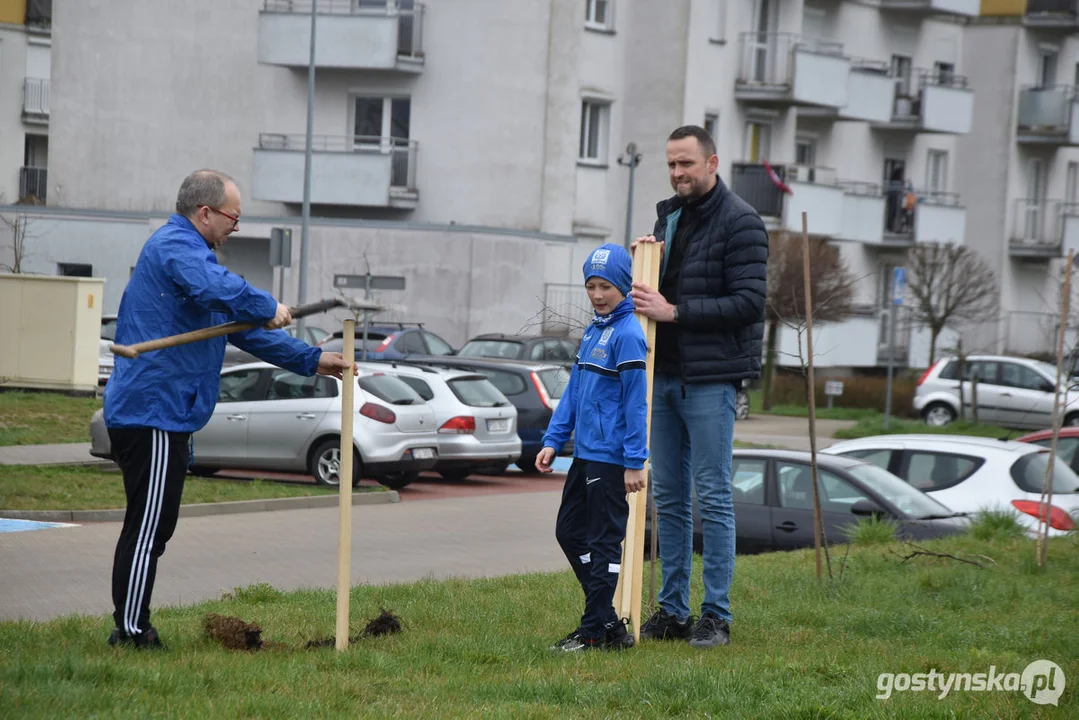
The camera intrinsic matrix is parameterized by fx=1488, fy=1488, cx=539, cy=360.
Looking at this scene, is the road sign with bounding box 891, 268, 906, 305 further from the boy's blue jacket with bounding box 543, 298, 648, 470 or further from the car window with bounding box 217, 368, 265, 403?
the boy's blue jacket with bounding box 543, 298, 648, 470

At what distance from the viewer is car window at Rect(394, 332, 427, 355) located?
98.5 feet

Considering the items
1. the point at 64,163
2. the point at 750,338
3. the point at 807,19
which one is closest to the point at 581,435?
the point at 750,338

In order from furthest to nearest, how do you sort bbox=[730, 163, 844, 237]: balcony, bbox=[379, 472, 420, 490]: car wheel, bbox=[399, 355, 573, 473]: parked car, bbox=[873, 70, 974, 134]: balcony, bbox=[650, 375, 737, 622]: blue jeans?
bbox=[873, 70, 974, 134]: balcony < bbox=[730, 163, 844, 237]: balcony < bbox=[399, 355, 573, 473]: parked car < bbox=[379, 472, 420, 490]: car wheel < bbox=[650, 375, 737, 622]: blue jeans

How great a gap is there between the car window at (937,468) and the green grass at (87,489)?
652 centimetres

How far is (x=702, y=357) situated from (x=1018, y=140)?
46777 mm

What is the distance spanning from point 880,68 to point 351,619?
41664 millimetres

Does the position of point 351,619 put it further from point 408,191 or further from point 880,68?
point 880,68

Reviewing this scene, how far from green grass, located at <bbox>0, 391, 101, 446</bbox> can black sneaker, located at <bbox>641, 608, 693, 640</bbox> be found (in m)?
15.5

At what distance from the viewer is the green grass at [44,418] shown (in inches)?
843

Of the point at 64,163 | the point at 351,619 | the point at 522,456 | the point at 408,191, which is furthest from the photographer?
the point at 64,163

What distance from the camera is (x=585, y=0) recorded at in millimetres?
38812

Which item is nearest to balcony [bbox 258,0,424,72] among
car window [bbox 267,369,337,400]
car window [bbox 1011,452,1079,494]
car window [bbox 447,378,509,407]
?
car window [bbox 447,378,509,407]

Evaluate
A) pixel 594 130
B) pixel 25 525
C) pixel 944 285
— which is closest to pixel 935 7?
pixel 944 285

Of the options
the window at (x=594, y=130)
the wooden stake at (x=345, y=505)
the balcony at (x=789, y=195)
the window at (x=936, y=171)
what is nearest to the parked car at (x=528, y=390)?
the wooden stake at (x=345, y=505)
